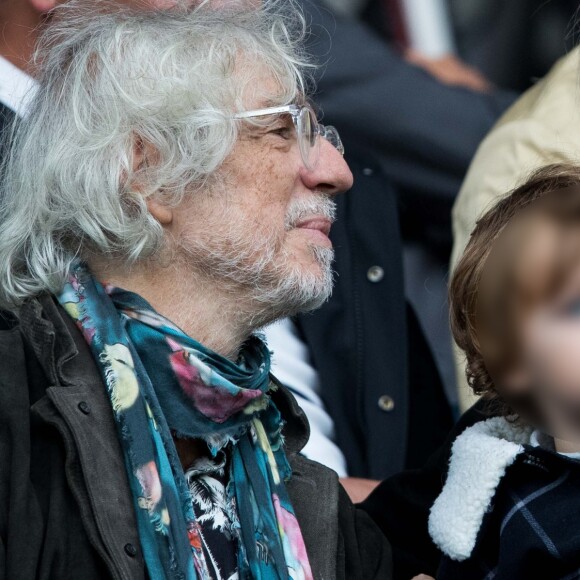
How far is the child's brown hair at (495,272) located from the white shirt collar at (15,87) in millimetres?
1131

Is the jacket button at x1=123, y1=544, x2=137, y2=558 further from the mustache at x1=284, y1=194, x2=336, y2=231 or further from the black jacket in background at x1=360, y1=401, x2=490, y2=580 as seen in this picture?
the mustache at x1=284, y1=194, x2=336, y2=231

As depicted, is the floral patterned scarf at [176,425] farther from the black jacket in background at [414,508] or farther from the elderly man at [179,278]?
the black jacket in background at [414,508]

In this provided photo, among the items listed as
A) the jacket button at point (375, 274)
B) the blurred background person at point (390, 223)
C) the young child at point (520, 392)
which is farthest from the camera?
the jacket button at point (375, 274)

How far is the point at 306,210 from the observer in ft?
8.82

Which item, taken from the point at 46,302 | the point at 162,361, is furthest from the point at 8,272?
the point at 162,361

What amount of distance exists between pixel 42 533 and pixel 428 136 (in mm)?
2495

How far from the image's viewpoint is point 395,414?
345 centimetres

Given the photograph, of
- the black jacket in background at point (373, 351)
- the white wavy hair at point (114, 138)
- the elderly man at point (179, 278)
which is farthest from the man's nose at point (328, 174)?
the black jacket in background at point (373, 351)

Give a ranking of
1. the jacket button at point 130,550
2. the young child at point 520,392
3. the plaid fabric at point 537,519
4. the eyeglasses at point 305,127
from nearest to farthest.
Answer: the young child at point 520,392 → the plaid fabric at point 537,519 → the jacket button at point 130,550 → the eyeglasses at point 305,127

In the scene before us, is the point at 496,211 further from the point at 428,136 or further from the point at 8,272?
the point at 428,136

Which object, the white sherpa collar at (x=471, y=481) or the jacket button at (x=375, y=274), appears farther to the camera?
the jacket button at (x=375, y=274)

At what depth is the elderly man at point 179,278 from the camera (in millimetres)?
2301

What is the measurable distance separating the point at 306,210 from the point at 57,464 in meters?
0.79

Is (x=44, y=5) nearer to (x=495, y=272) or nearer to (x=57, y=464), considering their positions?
(x=57, y=464)
